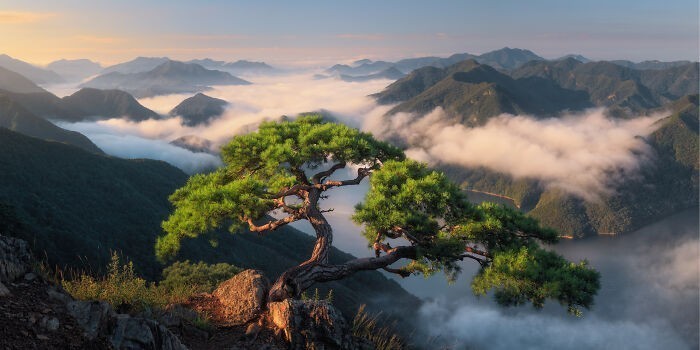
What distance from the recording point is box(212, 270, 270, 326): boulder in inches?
516

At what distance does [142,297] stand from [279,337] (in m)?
4.16

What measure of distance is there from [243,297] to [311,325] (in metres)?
3.18

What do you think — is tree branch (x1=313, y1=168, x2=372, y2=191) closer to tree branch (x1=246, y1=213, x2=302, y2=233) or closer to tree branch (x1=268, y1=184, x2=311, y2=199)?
tree branch (x1=268, y1=184, x2=311, y2=199)

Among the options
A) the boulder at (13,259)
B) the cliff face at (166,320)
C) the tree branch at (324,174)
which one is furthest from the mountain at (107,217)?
the boulder at (13,259)

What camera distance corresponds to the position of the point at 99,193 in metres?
124

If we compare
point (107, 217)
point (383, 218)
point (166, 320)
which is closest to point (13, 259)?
point (166, 320)

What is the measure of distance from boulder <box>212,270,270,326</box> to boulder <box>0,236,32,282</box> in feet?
17.3

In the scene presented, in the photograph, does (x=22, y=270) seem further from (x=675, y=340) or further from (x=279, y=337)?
(x=675, y=340)

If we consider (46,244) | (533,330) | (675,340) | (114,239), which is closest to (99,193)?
(114,239)

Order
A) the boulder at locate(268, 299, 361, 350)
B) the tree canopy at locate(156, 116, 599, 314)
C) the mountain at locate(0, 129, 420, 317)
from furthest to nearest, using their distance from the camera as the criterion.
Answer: the mountain at locate(0, 129, 420, 317), the tree canopy at locate(156, 116, 599, 314), the boulder at locate(268, 299, 361, 350)

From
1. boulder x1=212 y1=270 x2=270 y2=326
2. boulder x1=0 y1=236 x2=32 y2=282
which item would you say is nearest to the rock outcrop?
boulder x1=0 y1=236 x2=32 y2=282

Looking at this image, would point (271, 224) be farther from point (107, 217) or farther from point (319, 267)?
point (107, 217)

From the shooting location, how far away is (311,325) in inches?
457

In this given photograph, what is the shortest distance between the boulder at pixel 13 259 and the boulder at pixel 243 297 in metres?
5.28
